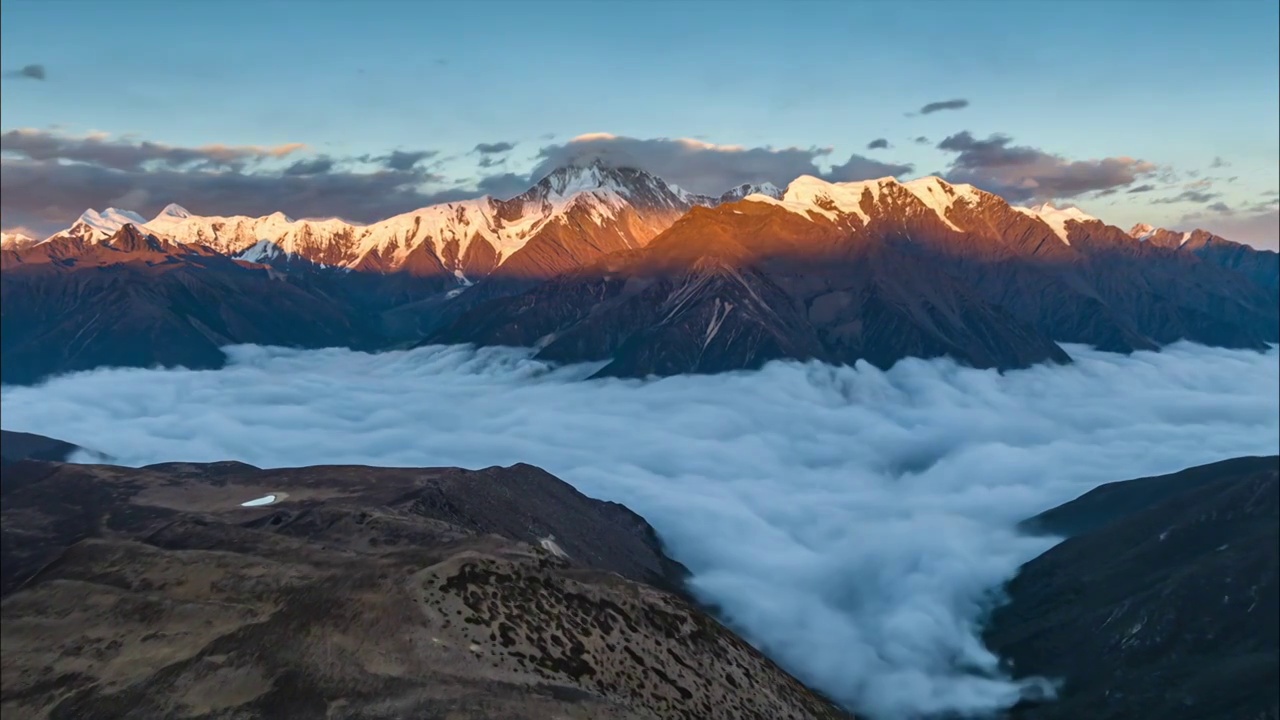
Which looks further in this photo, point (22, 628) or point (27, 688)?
point (22, 628)

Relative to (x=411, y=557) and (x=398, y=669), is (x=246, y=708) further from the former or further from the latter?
(x=411, y=557)

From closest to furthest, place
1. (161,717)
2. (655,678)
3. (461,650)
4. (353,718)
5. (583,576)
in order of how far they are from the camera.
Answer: (353,718)
(161,717)
(461,650)
(655,678)
(583,576)

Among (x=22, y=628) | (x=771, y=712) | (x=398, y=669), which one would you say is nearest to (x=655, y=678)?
(x=771, y=712)

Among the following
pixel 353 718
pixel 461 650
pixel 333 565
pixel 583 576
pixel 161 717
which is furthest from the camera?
pixel 333 565

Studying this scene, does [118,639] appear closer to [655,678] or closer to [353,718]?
[353,718]

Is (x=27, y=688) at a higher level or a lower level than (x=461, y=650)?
lower

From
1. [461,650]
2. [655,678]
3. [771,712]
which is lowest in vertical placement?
[771,712]

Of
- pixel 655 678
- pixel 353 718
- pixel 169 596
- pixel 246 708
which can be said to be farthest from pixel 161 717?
pixel 655 678

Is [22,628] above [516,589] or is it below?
below

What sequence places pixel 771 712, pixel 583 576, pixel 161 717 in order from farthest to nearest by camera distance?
1. pixel 583 576
2. pixel 771 712
3. pixel 161 717
